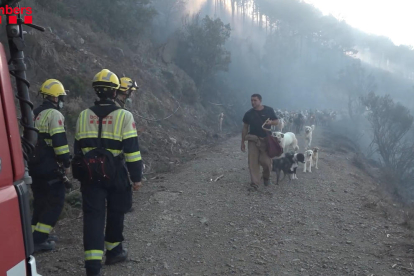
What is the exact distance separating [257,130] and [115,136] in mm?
4683

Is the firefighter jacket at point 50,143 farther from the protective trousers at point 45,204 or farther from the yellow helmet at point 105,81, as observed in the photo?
the yellow helmet at point 105,81

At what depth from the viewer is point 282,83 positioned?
61.5m

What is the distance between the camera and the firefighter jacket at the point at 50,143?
4.73m

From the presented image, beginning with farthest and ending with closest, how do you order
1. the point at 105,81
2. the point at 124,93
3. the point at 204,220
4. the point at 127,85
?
1. the point at 204,220
2. the point at 127,85
3. the point at 124,93
4. the point at 105,81

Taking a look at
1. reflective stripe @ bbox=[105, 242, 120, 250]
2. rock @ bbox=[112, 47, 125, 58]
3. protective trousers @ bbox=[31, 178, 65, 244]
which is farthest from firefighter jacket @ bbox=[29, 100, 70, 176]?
rock @ bbox=[112, 47, 125, 58]

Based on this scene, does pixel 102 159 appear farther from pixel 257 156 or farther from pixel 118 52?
pixel 118 52

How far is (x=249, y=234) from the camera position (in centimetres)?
616

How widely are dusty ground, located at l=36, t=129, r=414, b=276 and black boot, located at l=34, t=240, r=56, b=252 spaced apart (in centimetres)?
8

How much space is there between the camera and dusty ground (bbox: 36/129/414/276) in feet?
16.3

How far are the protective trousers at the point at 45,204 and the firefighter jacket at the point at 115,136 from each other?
3.70 feet

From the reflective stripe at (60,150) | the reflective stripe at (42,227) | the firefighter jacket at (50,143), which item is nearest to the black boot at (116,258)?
the reflective stripe at (42,227)

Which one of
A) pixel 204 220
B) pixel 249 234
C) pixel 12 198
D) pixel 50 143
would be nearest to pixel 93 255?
pixel 50 143

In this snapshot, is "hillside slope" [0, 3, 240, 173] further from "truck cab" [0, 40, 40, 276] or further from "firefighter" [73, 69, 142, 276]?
"truck cab" [0, 40, 40, 276]

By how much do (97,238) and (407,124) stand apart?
1206 inches
